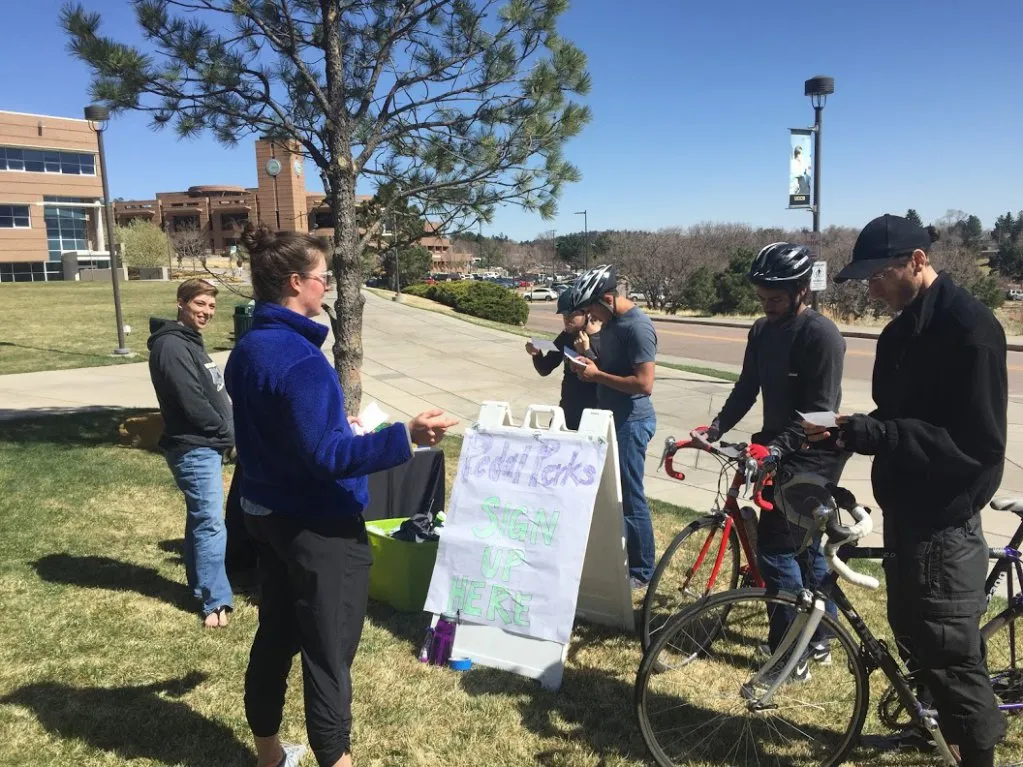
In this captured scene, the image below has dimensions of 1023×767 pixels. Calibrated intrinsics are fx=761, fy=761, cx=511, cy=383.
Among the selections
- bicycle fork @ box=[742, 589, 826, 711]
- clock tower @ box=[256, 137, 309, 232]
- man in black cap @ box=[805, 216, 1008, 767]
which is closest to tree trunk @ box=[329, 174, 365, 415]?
clock tower @ box=[256, 137, 309, 232]

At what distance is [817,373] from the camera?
125 inches

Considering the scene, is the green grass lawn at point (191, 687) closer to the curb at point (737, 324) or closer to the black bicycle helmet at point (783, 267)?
Answer: the black bicycle helmet at point (783, 267)

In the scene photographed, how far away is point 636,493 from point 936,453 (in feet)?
6.53

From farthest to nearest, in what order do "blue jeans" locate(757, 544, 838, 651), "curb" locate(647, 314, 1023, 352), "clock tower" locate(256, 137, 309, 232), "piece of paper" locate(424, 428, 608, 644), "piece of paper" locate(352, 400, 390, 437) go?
1. "curb" locate(647, 314, 1023, 352)
2. "clock tower" locate(256, 137, 309, 232)
3. "piece of paper" locate(424, 428, 608, 644)
4. "blue jeans" locate(757, 544, 838, 651)
5. "piece of paper" locate(352, 400, 390, 437)

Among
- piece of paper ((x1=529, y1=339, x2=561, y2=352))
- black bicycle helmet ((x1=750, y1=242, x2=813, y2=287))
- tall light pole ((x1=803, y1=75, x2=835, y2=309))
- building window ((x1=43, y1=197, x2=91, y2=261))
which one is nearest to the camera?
black bicycle helmet ((x1=750, y1=242, x2=813, y2=287))

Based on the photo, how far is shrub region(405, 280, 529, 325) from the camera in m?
29.5

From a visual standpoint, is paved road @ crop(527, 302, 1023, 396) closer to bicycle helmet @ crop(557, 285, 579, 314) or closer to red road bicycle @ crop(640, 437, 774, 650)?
red road bicycle @ crop(640, 437, 774, 650)

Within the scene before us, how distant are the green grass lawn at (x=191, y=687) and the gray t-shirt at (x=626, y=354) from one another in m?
1.18

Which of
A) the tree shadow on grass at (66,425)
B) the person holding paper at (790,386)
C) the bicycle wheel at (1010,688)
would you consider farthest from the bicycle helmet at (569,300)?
the tree shadow on grass at (66,425)

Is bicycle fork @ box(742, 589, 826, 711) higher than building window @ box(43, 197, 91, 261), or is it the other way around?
building window @ box(43, 197, 91, 261)

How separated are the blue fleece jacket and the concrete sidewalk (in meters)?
4.30

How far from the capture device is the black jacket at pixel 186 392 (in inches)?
151

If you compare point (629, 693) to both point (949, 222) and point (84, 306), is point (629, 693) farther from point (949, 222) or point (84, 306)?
point (949, 222)

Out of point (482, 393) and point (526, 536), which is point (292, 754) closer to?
point (526, 536)
